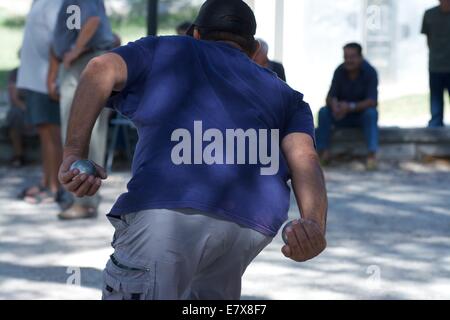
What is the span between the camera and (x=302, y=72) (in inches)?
642

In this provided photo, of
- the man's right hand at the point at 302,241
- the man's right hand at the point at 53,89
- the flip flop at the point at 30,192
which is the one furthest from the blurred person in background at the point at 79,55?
the man's right hand at the point at 302,241

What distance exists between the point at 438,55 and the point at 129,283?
10.3 metres

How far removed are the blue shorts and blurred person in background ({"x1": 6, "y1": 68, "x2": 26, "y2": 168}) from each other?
2.16 metres

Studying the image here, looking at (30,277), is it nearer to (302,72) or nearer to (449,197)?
(449,197)

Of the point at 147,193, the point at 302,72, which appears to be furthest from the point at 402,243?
the point at 302,72

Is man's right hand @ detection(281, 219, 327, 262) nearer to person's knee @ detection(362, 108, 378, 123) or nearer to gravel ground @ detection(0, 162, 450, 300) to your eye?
gravel ground @ detection(0, 162, 450, 300)

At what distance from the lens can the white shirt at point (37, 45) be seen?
9.66 meters

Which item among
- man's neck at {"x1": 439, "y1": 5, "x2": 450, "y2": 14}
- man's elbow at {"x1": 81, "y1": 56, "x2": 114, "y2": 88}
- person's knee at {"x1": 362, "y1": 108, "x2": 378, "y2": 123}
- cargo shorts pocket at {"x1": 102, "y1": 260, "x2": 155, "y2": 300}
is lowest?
cargo shorts pocket at {"x1": 102, "y1": 260, "x2": 155, "y2": 300}

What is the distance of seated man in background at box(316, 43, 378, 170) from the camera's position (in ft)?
40.6

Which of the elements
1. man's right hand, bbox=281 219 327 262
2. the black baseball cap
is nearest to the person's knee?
the black baseball cap

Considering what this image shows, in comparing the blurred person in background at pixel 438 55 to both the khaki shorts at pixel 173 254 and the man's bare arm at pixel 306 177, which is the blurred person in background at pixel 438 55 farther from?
the khaki shorts at pixel 173 254

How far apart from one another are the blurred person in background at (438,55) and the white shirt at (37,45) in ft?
16.4

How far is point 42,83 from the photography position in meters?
9.88
